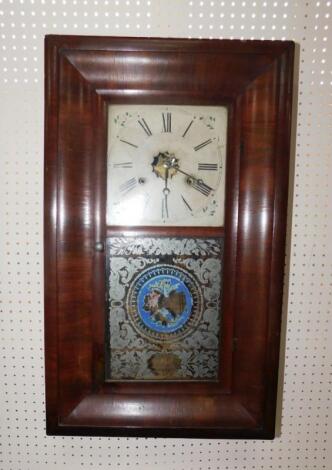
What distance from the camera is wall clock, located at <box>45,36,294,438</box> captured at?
811mm

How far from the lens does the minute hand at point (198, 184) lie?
2.82 feet

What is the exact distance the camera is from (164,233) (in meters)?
0.86

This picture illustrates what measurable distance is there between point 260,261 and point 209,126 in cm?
38

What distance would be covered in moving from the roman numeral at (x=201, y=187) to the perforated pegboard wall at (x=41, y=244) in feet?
0.85

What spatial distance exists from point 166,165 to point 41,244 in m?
0.41

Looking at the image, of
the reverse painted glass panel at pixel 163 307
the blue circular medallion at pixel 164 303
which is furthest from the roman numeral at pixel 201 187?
the blue circular medallion at pixel 164 303

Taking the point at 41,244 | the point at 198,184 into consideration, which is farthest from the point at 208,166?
the point at 41,244

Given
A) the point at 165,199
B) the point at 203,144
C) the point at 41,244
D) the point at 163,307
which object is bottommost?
the point at 163,307

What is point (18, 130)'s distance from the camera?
0.88 meters

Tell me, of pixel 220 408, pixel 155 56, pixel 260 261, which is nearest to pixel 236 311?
pixel 260 261

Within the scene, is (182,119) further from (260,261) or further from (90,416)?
(90,416)

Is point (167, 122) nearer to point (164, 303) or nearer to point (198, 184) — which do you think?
point (198, 184)

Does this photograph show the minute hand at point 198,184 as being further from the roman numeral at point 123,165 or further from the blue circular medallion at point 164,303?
the blue circular medallion at point 164,303

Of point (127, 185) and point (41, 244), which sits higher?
point (127, 185)
